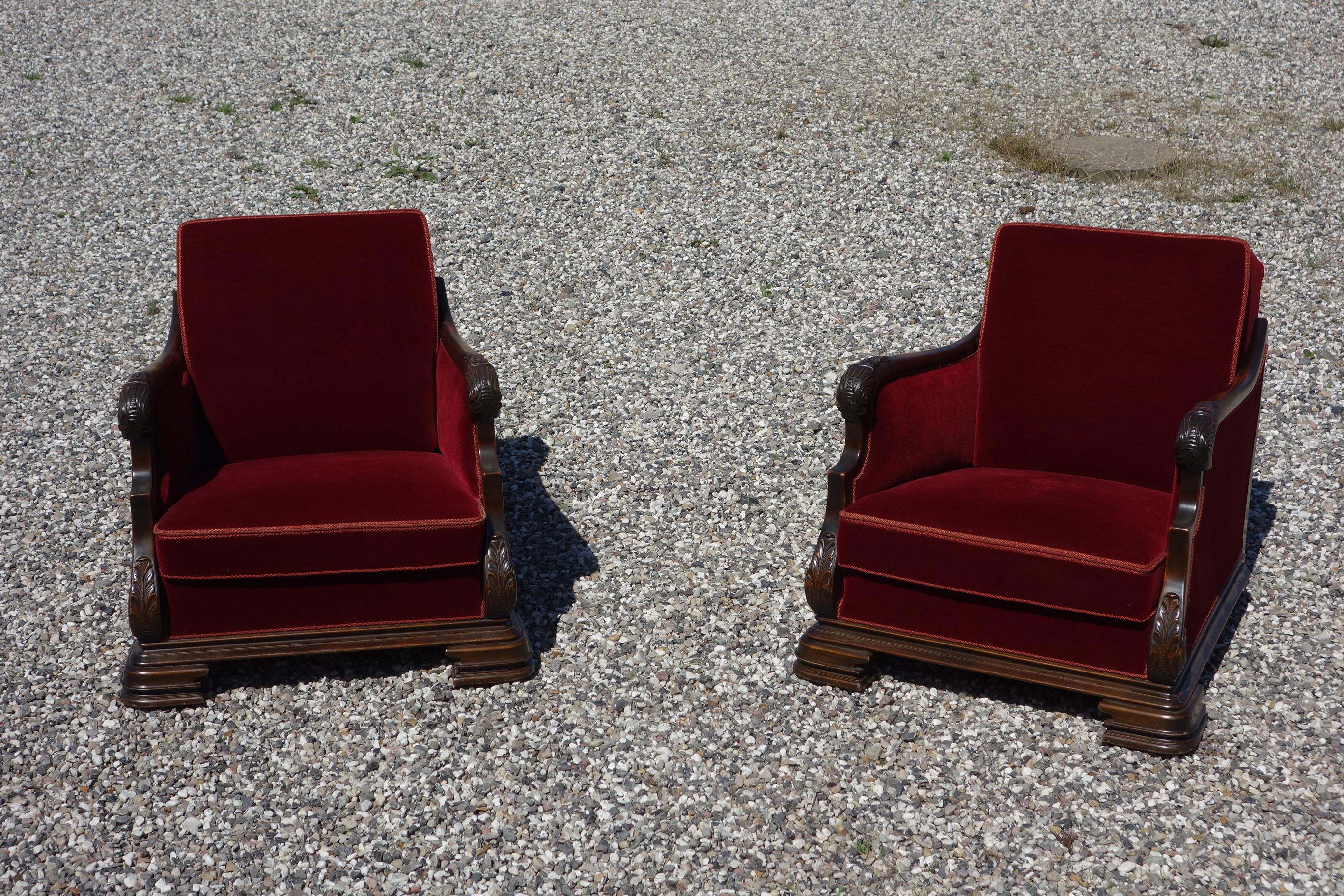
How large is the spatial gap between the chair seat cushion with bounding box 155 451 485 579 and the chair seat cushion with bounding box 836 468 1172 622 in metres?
1.12

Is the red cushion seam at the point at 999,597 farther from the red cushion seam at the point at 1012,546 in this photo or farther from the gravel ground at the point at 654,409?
the gravel ground at the point at 654,409

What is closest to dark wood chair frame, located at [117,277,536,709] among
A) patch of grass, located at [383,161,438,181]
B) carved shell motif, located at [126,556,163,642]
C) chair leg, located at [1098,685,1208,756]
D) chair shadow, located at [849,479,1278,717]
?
carved shell motif, located at [126,556,163,642]

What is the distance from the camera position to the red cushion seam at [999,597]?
291 cm

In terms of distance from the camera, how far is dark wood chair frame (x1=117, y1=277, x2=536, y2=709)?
10.3 feet

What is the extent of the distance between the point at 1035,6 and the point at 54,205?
8.67 meters

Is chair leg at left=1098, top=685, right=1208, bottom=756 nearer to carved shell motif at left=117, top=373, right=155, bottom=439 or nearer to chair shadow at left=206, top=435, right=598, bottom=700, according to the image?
chair shadow at left=206, top=435, right=598, bottom=700

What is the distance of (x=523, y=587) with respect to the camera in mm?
3859

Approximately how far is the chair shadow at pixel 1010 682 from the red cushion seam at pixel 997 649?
0.11 m

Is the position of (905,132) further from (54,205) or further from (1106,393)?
(54,205)

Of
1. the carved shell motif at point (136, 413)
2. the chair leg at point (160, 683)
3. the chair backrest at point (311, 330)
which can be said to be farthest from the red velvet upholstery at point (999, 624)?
the carved shell motif at point (136, 413)

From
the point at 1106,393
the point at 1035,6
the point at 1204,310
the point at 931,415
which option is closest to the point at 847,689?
the point at 931,415

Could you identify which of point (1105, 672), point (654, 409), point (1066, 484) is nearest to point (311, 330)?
point (654, 409)

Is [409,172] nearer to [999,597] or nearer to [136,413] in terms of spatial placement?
[136,413]

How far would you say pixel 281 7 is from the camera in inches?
408
